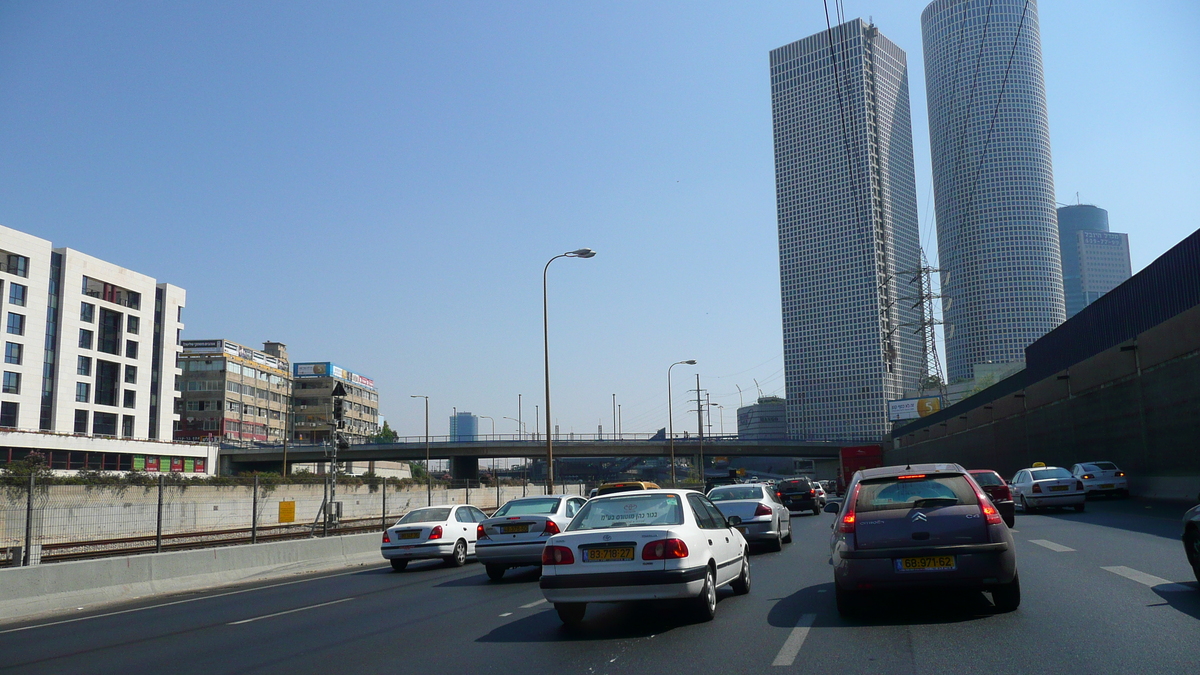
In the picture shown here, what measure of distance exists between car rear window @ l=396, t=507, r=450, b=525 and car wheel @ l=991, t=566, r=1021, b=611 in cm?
1387

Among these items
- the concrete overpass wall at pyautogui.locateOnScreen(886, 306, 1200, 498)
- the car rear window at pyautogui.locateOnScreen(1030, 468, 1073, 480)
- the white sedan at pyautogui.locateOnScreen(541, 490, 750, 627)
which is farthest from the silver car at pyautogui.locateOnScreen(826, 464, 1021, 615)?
the concrete overpass wall at pyautogui.locateOnScreen(886, 306, 1200, 498)

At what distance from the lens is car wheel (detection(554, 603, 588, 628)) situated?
989 centimetres

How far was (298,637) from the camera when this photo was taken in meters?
10.2

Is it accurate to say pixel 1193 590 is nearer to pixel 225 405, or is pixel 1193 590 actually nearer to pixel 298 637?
pixel 298 637

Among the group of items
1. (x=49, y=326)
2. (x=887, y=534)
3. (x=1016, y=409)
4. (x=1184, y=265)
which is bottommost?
(x=887, y=534)

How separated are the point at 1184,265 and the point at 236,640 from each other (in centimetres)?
3665

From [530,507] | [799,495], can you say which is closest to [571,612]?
[530,507]

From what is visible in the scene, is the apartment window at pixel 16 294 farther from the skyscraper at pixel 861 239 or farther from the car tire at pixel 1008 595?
the skyscraper at pixel 861 239

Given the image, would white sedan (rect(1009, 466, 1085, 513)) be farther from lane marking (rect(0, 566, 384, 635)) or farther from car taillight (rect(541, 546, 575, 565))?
car taillight (rect(541, 546, 575, 565))

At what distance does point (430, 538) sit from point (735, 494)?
265 inches

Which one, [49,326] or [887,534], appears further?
[49,326]

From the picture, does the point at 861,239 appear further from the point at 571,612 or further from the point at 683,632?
Result: the point at 683,632

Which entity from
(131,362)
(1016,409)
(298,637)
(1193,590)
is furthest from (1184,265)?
(131,362)

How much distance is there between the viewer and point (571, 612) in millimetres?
9938
